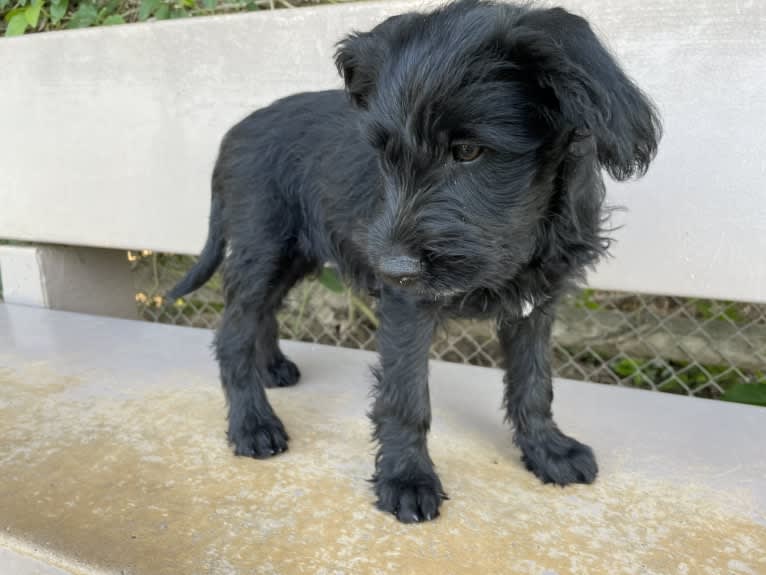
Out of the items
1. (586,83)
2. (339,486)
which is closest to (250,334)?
(339,486)

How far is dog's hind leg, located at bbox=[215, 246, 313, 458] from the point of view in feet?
7.17

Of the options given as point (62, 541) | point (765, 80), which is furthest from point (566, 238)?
point (62, 541)

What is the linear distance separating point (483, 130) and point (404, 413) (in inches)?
32.0

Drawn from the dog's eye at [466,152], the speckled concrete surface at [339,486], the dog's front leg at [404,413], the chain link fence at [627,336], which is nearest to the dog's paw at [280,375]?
the speckled concrete surface at [339,486]

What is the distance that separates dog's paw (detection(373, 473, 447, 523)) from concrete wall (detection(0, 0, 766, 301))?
1285 mm

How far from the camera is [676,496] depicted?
1.90 meters

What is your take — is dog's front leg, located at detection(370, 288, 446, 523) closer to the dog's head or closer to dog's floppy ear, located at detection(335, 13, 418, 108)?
the dog's head

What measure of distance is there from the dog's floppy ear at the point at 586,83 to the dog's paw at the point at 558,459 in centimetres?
92

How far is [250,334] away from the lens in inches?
90.2

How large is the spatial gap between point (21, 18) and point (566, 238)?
11.4ft

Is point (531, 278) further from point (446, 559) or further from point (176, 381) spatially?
point (176, 381)

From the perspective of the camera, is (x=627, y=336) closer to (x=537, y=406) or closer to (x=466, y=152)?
(x=537, y=406)

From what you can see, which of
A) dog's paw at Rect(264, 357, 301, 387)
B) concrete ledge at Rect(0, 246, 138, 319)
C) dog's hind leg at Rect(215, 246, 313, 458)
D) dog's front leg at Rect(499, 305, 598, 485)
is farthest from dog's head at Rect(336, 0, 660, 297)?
concrete ledge at Rect(0, 246, 138, 319)

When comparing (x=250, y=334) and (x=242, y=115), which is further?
(x=242, y=115)
